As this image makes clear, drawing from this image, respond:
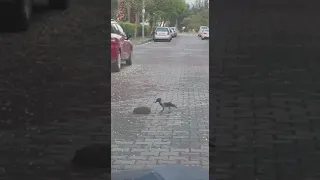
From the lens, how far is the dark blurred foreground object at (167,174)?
2.98m

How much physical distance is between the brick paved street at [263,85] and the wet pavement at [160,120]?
2.18 ft

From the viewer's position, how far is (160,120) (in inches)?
209

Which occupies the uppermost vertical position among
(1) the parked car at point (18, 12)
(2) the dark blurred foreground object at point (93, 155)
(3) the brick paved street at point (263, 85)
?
(1) the parked car at point (18, 12)

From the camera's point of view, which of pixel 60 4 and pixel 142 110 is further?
pixel 142 110

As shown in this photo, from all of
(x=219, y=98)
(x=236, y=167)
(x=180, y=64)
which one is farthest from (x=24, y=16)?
(x=180, y=64)

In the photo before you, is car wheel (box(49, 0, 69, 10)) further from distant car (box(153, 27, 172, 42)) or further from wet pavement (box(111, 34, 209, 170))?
distant car (box(153, 27, 172, 42))

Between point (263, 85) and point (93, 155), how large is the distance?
34.1 inches

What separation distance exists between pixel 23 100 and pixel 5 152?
0.29 meters

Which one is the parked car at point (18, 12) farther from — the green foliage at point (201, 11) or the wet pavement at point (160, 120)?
the wet pavement at point (160, 120)

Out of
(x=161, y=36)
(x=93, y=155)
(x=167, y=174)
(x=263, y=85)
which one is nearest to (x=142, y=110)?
(x=167, y=174)

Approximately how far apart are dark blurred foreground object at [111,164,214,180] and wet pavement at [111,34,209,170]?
13.3 inches

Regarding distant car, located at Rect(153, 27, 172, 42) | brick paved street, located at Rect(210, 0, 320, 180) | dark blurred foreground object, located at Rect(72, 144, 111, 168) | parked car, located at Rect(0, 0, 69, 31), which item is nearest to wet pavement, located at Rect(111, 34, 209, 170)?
brick paved street, located at Rect(210, 0, 320, 180)

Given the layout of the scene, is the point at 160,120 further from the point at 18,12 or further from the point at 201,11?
the point at 18,12

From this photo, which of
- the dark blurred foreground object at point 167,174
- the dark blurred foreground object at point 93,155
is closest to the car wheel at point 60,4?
the dark blurred foreground object at point 93,155
